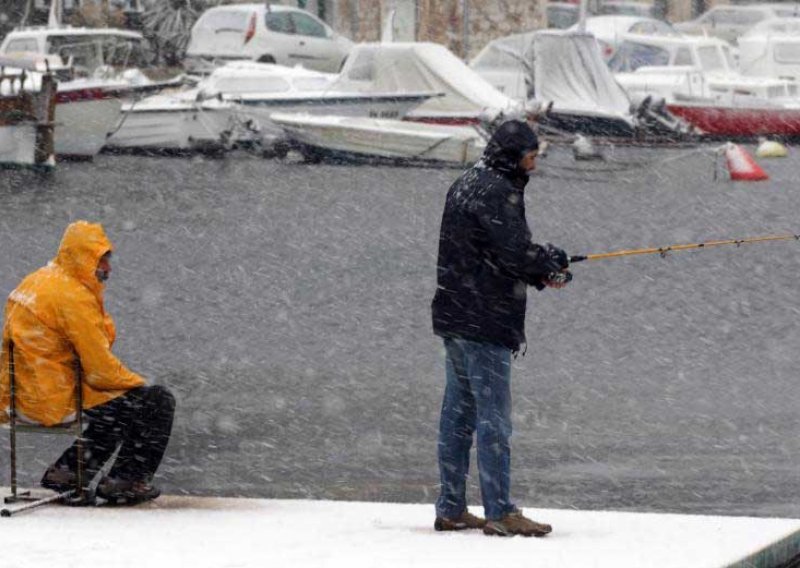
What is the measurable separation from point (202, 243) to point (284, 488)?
12136 millimetres

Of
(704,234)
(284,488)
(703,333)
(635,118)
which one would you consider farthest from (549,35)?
(284,488)

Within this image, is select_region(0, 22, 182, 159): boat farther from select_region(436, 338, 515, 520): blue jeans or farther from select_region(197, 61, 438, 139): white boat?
select_region(436, 338, 515, 520): blue jeans

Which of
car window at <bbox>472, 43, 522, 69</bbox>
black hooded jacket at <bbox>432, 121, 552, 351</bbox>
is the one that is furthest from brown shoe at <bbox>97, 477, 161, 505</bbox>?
car window at <bbox>472, 43, 522, 69</bbox>

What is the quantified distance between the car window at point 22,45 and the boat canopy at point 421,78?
687 centimetres

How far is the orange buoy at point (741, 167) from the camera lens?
2728cm

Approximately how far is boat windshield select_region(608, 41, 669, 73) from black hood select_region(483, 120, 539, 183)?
30829 millimetres

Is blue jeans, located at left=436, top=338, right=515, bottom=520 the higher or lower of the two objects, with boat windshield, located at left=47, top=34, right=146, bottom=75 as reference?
higher

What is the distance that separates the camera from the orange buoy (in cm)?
2728

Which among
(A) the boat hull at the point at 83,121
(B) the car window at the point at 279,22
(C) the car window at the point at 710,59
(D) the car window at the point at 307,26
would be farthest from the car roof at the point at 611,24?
(A) the boat hull at the point at 83,121

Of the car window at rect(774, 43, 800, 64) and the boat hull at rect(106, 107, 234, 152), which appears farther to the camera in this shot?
the car window at rect(774, 43, 800, 64)

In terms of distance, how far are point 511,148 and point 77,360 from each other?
6.08 ft

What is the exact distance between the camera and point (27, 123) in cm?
2786

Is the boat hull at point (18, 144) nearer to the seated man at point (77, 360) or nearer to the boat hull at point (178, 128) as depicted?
the boat hull at point (178, 128)

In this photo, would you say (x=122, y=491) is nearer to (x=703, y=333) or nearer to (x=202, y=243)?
(x=703, y=333)
